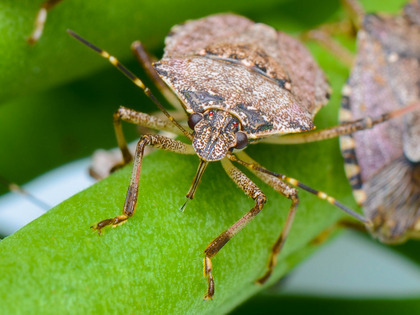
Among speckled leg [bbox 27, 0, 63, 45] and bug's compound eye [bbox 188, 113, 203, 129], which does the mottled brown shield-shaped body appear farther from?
speckled leg [bbox 27, 0, 63, 45]

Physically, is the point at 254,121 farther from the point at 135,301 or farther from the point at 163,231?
the point at 135,301

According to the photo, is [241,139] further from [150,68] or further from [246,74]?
[150,68]

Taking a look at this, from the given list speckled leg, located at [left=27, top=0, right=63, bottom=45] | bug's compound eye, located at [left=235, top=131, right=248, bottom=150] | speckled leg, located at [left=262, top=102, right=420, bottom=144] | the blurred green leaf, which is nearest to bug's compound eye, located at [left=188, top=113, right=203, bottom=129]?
bug's compound eye, located at [left=235, top=131, right=248, bottom=150]

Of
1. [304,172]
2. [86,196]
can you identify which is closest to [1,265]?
[86,196]

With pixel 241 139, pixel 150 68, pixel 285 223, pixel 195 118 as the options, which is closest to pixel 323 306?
pixel 285 223

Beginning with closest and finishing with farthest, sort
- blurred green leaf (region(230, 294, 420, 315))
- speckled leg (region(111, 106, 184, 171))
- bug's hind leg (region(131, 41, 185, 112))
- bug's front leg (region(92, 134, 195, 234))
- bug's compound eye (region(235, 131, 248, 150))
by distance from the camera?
bug's front leg (region(92, 134, 195, 234)) → bug's compound eye (region(235, 131, 248, 150)) → speckled leg (region(111, 106, 184, 171)) → bug's hind leg (region(131, 41, 185, 112)) → blurred green leaf (region(230, 294, 420, 315))
